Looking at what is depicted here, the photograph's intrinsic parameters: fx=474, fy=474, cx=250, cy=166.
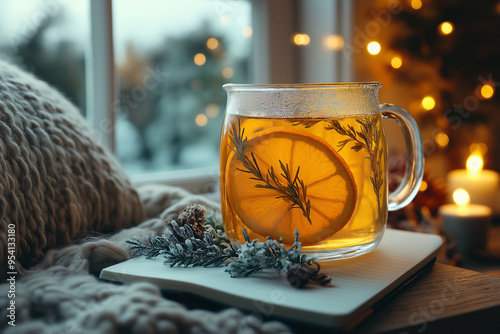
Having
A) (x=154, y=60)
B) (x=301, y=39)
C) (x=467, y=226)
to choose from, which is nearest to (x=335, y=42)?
(x=301, y=39)

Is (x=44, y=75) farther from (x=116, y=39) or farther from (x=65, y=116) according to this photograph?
(x=65, y=116)

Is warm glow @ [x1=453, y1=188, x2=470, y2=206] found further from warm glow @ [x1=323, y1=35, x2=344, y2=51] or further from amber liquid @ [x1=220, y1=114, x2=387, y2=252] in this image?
amber liquid @ [x1=220, y1=114, x2=387, y2=252]

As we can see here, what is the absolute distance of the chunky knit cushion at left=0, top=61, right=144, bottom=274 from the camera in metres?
0.62

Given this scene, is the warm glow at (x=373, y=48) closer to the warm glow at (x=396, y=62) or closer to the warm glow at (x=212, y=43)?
the warm glow at (x=396, y=62)

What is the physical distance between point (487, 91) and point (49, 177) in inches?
63.9

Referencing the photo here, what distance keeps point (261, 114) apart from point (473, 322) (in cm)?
36

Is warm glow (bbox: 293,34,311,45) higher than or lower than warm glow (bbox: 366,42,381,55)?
higher

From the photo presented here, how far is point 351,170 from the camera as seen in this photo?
0.62 metres

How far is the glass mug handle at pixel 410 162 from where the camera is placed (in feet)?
2.40

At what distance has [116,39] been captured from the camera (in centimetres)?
125

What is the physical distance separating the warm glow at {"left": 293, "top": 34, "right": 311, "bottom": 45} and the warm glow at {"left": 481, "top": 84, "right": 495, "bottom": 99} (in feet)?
2.31

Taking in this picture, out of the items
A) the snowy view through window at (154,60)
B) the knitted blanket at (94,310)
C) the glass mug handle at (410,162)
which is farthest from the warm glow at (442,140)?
the knitted blanket at (94,310)

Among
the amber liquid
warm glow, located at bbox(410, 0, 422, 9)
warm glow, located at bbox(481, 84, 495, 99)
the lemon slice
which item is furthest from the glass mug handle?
warm glow, located at bbox(481, 84, 495, 99)

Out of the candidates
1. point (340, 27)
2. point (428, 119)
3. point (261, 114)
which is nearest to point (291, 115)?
point (261, 114)
